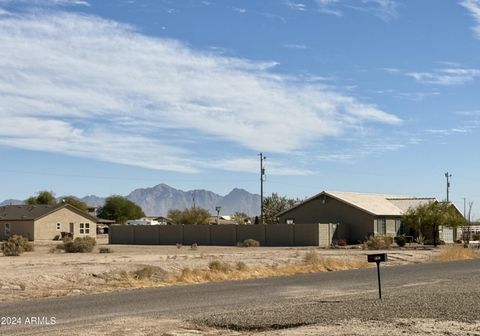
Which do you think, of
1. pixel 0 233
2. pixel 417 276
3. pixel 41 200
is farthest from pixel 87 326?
pixel 41 200

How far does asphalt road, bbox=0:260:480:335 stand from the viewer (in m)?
15.1

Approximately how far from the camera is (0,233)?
87500mm

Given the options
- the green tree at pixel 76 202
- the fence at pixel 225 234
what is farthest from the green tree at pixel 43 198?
the fence at pixel 225 234

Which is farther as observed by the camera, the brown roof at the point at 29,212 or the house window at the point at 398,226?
the brown roof at the point at 29,212

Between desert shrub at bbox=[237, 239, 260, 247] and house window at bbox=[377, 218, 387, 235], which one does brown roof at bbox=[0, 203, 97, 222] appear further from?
house window at bbox=[377, 218, 387, 235]

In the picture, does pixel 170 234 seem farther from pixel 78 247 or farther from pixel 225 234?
pixel 78 247

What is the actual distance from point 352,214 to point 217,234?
13226 mm

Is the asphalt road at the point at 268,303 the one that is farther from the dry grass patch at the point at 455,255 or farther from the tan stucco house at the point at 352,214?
the tan stucco house at the point at 352,214

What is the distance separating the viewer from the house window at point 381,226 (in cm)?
6784

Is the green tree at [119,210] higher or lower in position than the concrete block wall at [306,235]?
higher

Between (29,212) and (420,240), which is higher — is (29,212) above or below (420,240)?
above

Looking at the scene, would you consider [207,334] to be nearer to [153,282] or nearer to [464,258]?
[153,282]

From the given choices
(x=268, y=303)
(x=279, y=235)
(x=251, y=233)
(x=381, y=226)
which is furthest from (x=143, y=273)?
(x=381, y=226)

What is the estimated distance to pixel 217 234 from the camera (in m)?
69.7
